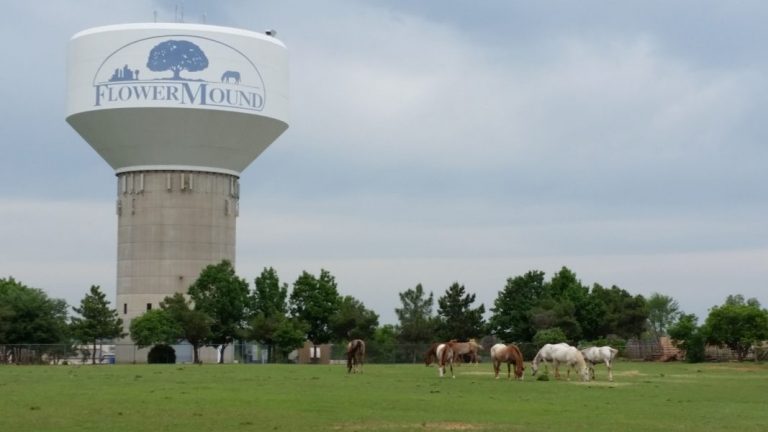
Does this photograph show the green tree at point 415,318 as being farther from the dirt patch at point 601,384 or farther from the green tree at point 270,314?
the dirt patch at point 601,384

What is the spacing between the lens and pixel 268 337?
89438mm

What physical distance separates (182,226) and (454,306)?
22.6 metres

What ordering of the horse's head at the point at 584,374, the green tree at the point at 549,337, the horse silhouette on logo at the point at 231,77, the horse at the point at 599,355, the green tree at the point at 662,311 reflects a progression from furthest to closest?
the green tree at the point at 662,311 < the horse silhouette on logo at the point at 231,77 < the green tree at the point at 549,337 < the horse at the point at 599,355 < the horse's head at the point at 584,374

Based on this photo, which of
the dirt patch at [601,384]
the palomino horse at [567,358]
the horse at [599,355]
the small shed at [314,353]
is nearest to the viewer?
the dirt patch at [601,384]

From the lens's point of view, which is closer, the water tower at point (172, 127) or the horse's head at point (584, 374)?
the horse's head at point (584, 374)

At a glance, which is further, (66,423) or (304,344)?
(304,344)

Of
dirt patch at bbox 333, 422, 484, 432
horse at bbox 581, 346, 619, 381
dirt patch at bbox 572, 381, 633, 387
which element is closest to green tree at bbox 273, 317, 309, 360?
horse at bbox 581, 346, 619, 381

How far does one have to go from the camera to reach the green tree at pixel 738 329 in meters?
81.1

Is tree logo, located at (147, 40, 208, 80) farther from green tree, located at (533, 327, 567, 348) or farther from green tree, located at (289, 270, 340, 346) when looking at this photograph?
green tree, located at (533, 327, 567, 348)

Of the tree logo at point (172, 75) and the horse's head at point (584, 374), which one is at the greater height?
the tree logo at point (172, 75)

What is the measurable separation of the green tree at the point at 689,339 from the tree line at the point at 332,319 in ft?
0.21

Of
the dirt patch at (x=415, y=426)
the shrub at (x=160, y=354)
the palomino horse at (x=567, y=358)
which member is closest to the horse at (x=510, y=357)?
the palomino horse at (x=567, y=358)

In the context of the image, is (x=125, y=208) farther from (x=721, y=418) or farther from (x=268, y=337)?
(x=721, y=418)

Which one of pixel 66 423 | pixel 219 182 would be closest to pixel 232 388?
pixel 66 423
